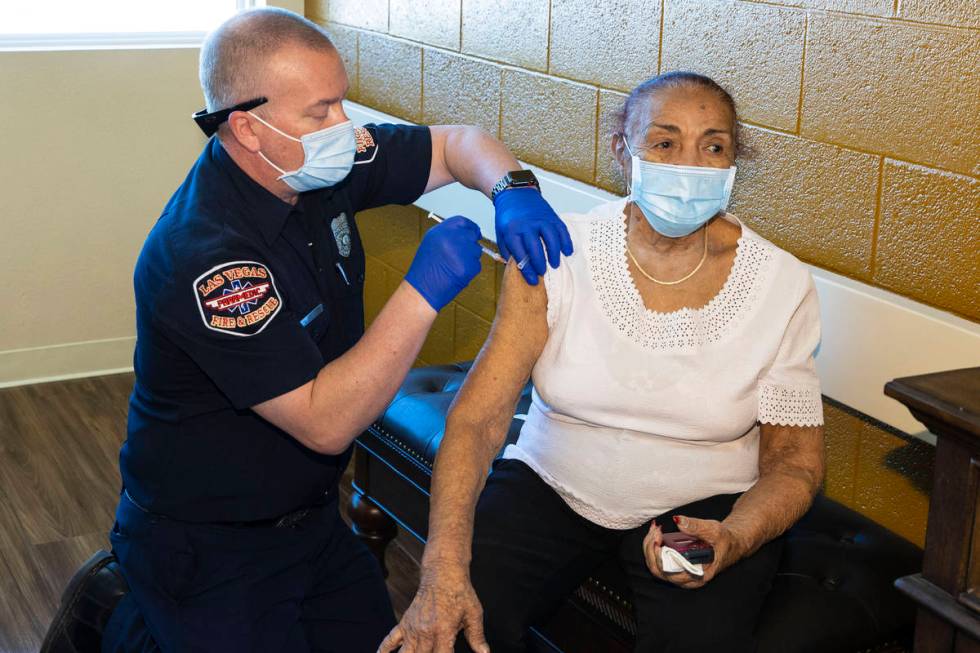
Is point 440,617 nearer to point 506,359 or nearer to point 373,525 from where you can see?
point 506,359

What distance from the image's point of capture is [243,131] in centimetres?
185

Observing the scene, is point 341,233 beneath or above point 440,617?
above

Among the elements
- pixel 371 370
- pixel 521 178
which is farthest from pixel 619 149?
pixel 371 370

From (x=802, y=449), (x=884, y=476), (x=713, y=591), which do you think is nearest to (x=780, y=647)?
(x=713, y=591)

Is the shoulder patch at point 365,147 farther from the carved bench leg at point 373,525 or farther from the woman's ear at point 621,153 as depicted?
the carved bench leg at point 373,525

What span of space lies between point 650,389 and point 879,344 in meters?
0.52

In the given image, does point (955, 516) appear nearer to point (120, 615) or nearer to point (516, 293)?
point (516, 293)

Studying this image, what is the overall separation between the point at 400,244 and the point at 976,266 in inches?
86.3

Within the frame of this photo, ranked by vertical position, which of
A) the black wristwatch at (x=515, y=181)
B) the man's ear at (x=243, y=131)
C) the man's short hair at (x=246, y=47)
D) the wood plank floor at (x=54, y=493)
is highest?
the man's short hair at (x=246, y=47)

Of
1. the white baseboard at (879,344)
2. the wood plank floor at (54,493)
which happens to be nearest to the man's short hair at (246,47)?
the white baseboard at (879,344)

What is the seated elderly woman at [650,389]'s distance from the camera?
1.95 metres

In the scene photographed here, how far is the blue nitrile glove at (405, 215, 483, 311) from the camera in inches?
69.9

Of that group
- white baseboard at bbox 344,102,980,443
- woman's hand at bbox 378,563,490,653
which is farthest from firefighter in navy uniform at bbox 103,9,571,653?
white baseboard at bbox 344,102,980,443

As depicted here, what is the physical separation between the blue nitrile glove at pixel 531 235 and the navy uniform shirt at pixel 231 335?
291 mm
